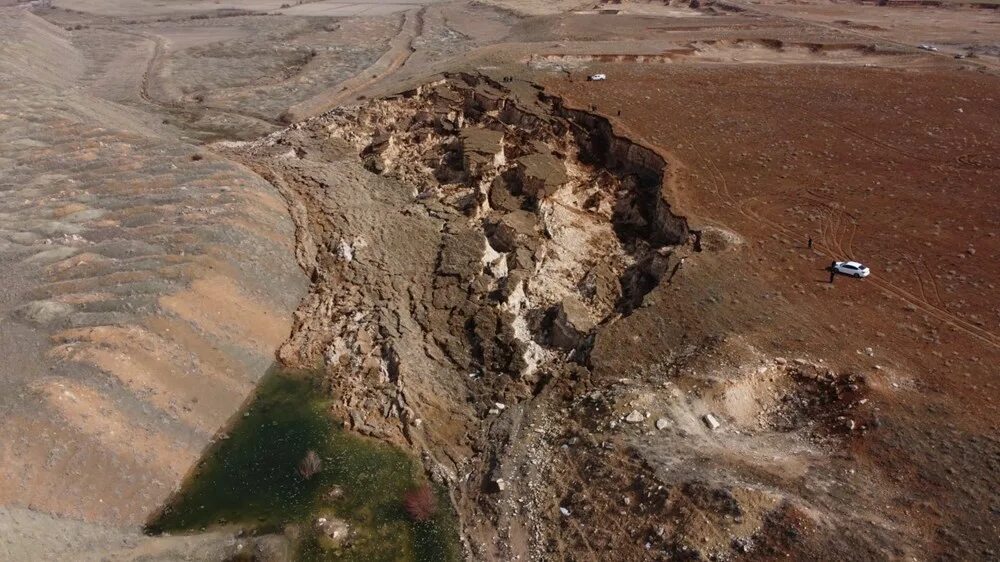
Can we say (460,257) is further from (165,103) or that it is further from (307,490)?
(165,103)

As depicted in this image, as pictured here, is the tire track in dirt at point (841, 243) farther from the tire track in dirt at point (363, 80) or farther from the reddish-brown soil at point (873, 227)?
the tire track in dirt at point (363, 80)

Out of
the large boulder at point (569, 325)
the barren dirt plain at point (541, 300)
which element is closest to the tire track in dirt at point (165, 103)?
the barren dirt plain at point (541, 300)

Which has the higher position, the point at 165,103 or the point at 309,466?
the point at 165,103

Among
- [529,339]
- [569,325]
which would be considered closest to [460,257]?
[529,339]

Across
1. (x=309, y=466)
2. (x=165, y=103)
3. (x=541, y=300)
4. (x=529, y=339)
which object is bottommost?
(x=309, y=466)

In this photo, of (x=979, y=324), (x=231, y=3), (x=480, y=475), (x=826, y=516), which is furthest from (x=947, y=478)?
(x=231, y=3)
